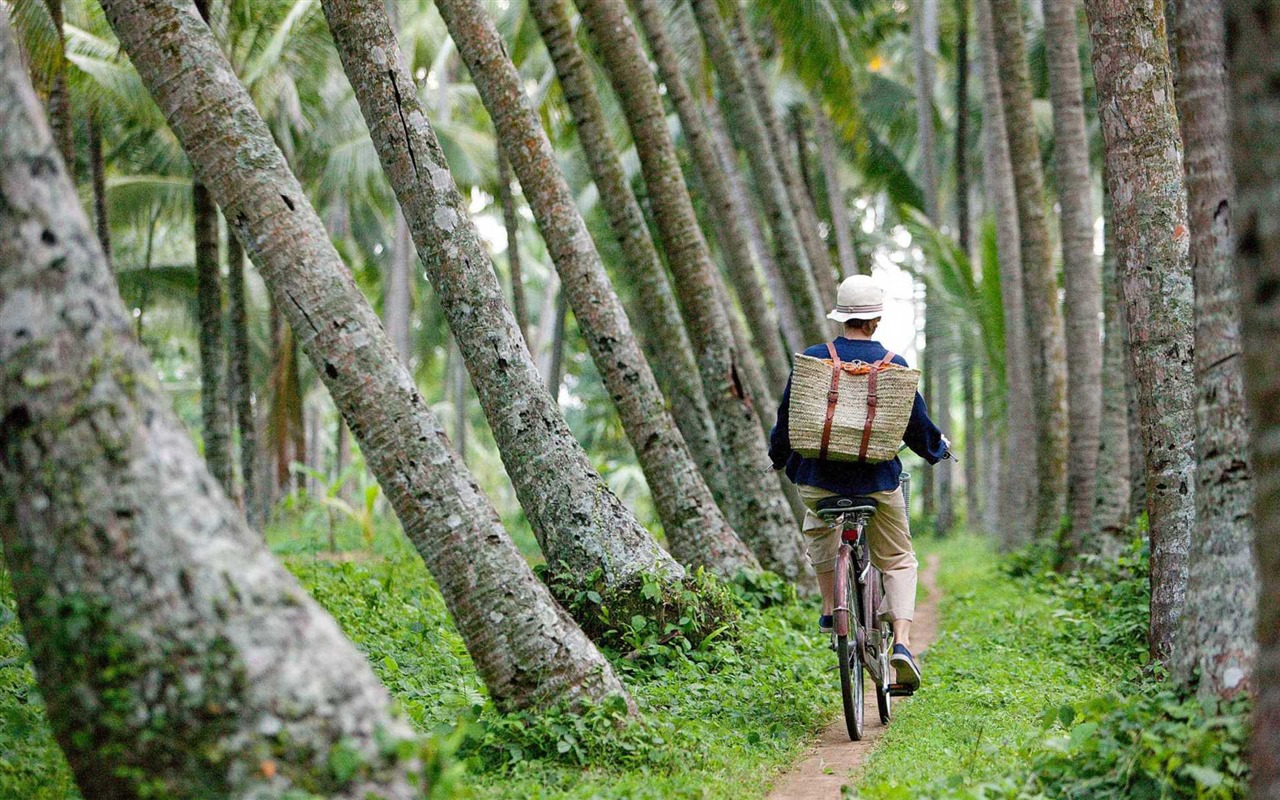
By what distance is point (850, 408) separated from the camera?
5.96 meters

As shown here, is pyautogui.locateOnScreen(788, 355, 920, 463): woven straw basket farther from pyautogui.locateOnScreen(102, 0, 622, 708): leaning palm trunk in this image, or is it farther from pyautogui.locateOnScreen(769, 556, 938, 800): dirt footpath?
pyautogui.locateOnScreen(102, 0, 622, 708): leaning palm trunk

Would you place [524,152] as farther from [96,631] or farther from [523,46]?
[523,46]

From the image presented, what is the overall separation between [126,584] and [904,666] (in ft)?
13.4

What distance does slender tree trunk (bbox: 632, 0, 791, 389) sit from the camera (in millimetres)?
11586

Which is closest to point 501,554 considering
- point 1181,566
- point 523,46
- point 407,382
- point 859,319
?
point 407,382

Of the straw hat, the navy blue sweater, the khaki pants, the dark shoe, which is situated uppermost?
the straw hat

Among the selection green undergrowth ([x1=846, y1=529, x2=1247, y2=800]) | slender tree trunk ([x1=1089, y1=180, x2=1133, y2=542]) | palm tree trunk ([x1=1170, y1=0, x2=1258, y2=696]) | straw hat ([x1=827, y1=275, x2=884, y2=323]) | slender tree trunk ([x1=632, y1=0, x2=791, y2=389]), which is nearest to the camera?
green undergrowth ([x1=846, y1=529, x2=1247, y2=800])

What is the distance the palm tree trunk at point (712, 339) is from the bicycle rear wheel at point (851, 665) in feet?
12.9

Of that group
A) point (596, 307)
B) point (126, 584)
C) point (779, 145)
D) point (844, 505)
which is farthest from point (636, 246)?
point (779, 145)

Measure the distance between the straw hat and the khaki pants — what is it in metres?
0.87

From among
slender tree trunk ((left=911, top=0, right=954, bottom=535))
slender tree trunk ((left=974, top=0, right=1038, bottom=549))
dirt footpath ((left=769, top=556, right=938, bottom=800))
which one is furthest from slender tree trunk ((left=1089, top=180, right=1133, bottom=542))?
slender tree trunk ((left=911, top=0, right=954, bottom=535))

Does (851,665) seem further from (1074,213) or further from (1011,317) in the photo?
(1011,317)

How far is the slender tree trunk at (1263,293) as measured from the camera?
294 centimetres

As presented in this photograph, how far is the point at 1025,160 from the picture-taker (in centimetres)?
1284
